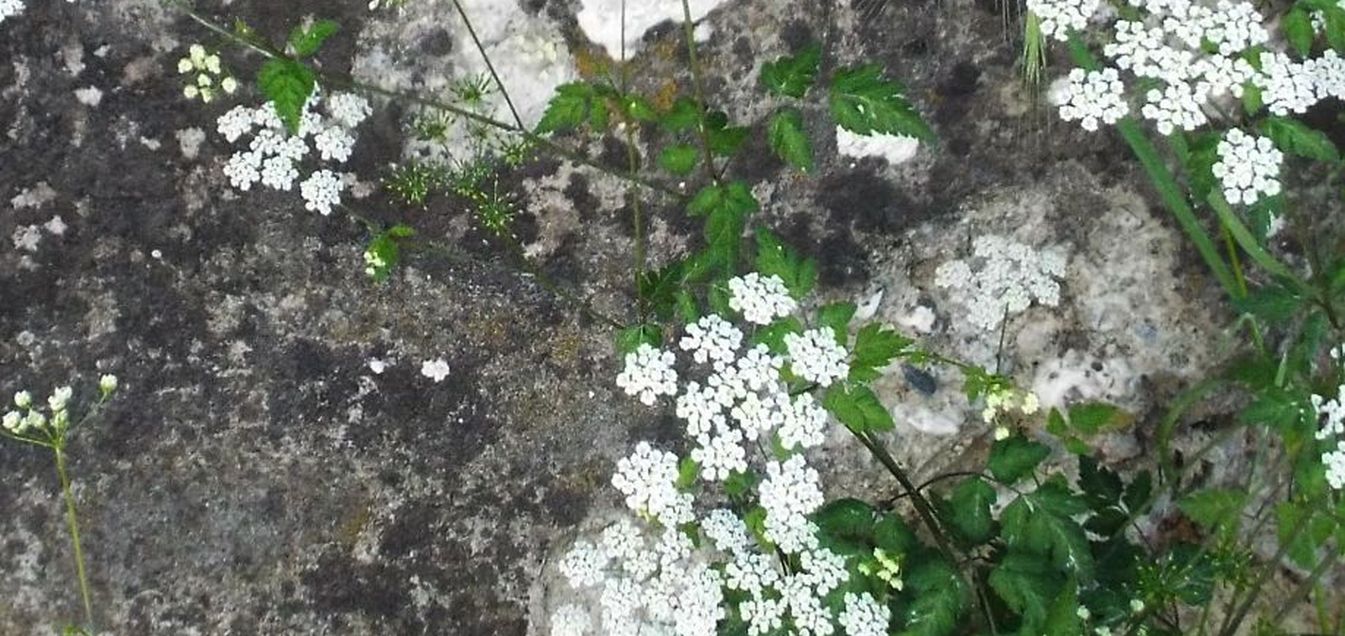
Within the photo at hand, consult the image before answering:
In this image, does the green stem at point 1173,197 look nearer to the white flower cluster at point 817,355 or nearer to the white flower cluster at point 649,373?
the white flower cluster at point 817,355

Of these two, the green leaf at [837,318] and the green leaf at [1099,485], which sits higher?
the green leaf at [837,318]

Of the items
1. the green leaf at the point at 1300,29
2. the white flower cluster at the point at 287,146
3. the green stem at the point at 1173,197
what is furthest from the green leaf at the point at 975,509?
the white flower cluster at the point at 287,146

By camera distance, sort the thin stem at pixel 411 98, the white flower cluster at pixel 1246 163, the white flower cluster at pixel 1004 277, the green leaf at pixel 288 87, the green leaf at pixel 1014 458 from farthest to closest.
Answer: the white flower cluster at pixel 1004 277 → the green leaf at pixel 1014 458 → the thin stem at pixel 411 98 → the green leaf at pixel 288 87 → the white flower cluster at pixel 1246 163

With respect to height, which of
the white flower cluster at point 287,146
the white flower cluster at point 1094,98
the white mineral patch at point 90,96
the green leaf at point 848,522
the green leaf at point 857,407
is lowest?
the green leaf at point 848,522

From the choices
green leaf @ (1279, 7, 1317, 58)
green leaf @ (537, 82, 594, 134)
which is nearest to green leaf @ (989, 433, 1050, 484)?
green leaf @ (1279, 7, 1317, 58)

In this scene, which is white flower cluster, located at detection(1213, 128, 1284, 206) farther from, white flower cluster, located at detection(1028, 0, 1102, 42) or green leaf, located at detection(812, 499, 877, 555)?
green leaf, located at detection(812, 499, 877, 555)
